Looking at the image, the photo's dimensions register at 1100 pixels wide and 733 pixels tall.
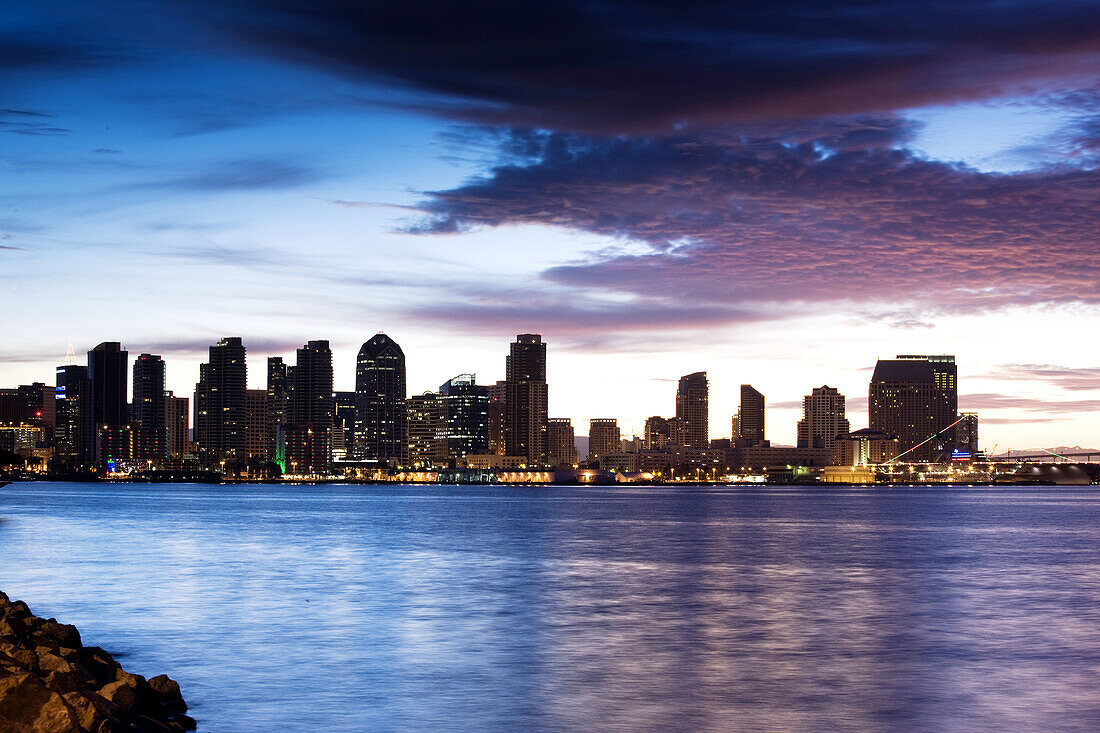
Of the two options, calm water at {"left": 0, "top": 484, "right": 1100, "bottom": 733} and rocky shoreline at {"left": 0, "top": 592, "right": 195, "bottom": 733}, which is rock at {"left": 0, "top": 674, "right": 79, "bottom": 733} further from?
calm water at {"left": 0, "top": 484, "right": 1100, "bottom": 733}

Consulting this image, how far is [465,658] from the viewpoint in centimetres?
2814

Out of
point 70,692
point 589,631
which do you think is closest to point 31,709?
point 70,692

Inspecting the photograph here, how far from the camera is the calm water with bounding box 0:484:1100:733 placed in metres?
22.5

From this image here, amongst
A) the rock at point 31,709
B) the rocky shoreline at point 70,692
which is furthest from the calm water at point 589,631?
the rock at point 31,709

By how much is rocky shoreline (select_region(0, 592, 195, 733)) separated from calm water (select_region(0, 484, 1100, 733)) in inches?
49.0

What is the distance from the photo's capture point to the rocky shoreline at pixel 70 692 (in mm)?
15828

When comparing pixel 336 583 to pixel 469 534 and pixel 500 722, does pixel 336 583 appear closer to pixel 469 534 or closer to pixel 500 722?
pixel 500 722

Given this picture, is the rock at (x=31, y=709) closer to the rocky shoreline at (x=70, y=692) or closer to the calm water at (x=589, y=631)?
the rocky shoreline at (x=70, y=692)

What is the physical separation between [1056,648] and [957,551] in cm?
3986

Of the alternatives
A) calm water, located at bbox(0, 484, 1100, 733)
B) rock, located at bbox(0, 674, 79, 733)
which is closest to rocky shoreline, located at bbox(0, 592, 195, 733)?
rock, located at bbox(0, 674, 79, 733)

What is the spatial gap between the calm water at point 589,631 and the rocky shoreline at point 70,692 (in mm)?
1245

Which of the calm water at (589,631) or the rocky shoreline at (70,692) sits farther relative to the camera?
the calm water at (589,631)

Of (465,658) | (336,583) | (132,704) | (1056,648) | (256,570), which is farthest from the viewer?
(256,570)

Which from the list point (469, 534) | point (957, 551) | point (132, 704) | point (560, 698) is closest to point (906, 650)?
point (560, 698)
